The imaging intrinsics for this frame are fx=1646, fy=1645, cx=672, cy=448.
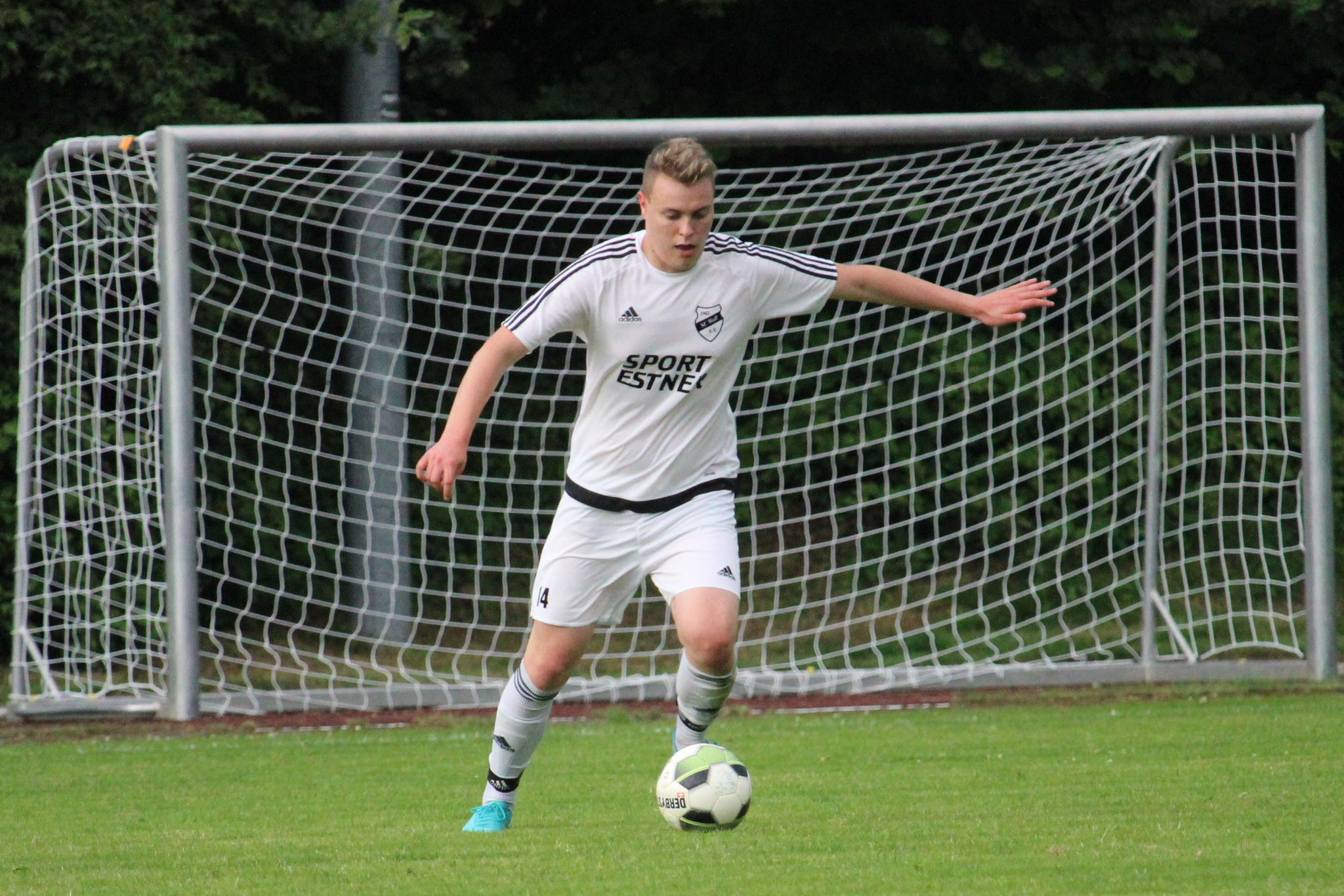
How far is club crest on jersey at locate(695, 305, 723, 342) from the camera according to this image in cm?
468

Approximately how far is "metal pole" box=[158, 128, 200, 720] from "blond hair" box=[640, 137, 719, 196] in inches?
138

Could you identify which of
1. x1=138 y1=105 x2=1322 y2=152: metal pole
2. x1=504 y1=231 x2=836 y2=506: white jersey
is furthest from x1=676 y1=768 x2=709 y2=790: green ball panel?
x1=138 y1=105 x2=1322 y2=152: metal pole

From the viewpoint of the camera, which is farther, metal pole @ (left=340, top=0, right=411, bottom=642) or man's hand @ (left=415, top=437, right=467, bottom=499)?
metal pole @ (left=340, top=0, right=411, bottom=642)

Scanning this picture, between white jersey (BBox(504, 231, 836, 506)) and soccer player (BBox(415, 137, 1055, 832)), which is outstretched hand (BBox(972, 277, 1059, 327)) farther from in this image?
white jersey (BBox(504, 231, 836, 506))

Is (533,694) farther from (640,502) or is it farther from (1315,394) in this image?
(1315,394)

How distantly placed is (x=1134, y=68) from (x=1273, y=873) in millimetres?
8386

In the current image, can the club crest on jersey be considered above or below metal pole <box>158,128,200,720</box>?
above

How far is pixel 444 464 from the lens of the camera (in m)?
4.16

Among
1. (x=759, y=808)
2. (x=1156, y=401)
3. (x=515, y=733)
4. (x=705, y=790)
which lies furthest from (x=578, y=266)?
(x=1156, y=401)

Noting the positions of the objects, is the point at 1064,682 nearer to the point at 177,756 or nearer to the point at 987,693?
the point at 987,693

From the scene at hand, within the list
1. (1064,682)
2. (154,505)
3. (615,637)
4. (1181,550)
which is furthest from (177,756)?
(1181,550)

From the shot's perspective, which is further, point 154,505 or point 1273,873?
point 154,505

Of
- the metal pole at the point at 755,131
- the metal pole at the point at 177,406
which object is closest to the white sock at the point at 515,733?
the metal pole at the point at 177,406

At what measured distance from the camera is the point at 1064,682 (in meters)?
8.41
